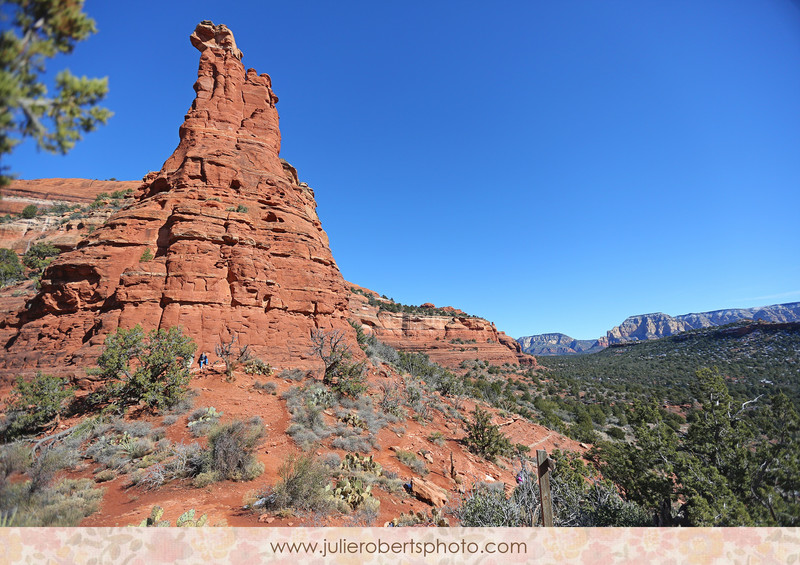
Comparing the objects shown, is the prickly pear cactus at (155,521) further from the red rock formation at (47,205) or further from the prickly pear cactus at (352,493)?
the red rock formation at (47,205)

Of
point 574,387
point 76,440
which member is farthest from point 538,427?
point 76,440

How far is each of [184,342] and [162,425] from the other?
11.3 ft

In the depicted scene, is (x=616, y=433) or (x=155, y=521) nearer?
(x=155, y=521)

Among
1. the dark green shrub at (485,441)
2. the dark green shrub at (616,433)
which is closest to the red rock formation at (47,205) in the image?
the dark green shrub at (485,441)

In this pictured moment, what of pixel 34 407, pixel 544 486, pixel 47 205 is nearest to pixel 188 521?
pixel 544 486

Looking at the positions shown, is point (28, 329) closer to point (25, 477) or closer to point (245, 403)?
point (245, 403)

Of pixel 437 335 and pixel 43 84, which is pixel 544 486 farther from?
pixel 437 335

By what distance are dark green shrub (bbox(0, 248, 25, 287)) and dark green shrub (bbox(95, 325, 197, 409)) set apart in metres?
20.9

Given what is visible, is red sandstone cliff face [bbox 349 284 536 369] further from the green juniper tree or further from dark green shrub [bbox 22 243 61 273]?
the green juniper tree

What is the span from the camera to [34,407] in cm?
935

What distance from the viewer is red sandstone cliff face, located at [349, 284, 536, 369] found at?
47.5 metres

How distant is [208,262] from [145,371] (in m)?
6.08

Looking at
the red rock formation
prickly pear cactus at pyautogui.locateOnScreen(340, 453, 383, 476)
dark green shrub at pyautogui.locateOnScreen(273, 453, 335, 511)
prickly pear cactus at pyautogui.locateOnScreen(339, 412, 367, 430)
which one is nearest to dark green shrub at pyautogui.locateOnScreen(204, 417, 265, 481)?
dark green shrub at pyautogui.locateOnScreen(273, 453, 335, 511)

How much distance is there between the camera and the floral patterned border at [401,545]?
305cm
